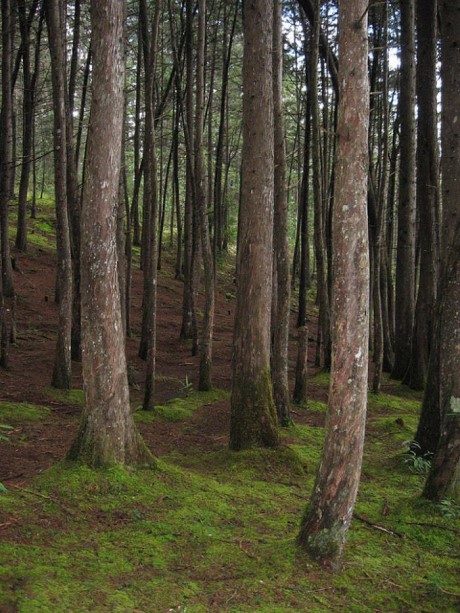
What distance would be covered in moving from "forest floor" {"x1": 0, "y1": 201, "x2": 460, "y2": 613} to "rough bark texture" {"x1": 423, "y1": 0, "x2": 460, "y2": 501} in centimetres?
30

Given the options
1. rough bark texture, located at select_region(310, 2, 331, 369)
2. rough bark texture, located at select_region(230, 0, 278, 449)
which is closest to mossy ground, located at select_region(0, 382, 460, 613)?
rough bark texture, located at select_region(230, 0, 278, 449)

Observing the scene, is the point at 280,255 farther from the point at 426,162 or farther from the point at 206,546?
the point at 426,162

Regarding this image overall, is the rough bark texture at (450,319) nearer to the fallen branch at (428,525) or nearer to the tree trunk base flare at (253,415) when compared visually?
the fallen branch at (428,525)

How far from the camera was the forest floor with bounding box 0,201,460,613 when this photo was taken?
4176mm

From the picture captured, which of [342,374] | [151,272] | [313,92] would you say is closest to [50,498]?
[342,374]

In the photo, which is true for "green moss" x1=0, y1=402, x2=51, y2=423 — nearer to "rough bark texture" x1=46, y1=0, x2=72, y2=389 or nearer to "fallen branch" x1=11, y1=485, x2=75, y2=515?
"rough bark texture" x1=46, y1=0, x2=72, y2=389

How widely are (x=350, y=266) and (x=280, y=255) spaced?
4.95 m

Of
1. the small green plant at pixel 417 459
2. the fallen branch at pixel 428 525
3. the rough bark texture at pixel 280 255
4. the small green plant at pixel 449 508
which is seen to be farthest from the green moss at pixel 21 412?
the small green plant at pixel 449 508

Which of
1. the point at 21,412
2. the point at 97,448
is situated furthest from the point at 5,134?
the point at 97,448

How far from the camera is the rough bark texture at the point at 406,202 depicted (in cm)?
1385

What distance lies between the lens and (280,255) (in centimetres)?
933

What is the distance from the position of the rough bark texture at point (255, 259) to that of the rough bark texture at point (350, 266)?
3.12m

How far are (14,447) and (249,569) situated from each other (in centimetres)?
392

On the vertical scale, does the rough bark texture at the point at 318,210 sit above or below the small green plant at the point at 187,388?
above
